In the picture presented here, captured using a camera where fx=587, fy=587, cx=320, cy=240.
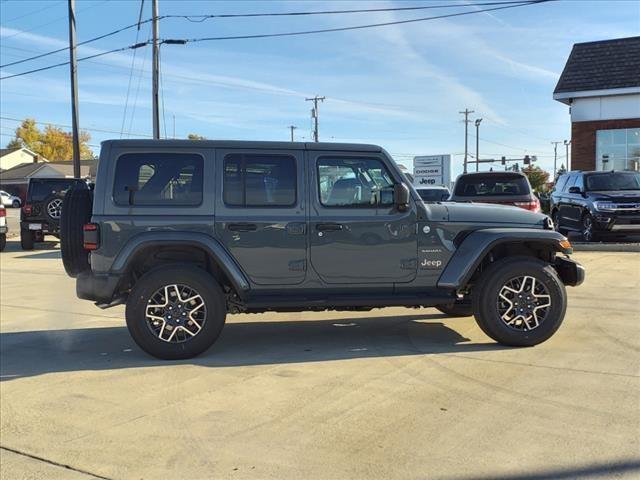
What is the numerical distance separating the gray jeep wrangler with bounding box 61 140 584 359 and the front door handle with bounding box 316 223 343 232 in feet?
0.04

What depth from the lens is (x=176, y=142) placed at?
5.48 meters

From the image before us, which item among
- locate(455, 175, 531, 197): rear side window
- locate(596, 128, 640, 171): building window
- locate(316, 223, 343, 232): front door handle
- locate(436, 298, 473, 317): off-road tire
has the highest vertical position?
locate(596, 128, 640, 171): building window

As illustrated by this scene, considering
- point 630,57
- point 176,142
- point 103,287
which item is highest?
point 630,57

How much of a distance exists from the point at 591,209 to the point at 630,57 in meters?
11.1

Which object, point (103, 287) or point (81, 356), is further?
point (81, 356)

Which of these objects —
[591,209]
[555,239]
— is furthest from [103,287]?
[591,209]

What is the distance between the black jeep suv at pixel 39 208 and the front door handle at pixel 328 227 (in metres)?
12.0

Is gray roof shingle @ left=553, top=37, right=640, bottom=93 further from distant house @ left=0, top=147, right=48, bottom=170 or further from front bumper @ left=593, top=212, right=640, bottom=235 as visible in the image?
distant house @ left=0, top=147, right=48, bottom=170

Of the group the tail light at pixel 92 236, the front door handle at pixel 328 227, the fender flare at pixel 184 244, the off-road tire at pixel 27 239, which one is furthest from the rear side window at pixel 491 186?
the off-road tire at pixel 27 239

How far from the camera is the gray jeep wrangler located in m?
5.34

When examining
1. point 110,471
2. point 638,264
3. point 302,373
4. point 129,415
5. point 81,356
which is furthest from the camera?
point 638,264

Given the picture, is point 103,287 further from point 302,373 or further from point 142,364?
point 302,373

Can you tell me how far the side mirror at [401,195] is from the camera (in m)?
5.48

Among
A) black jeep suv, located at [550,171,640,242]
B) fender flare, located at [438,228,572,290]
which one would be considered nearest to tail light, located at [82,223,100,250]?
fender flare, located at [438,228,572,290]
